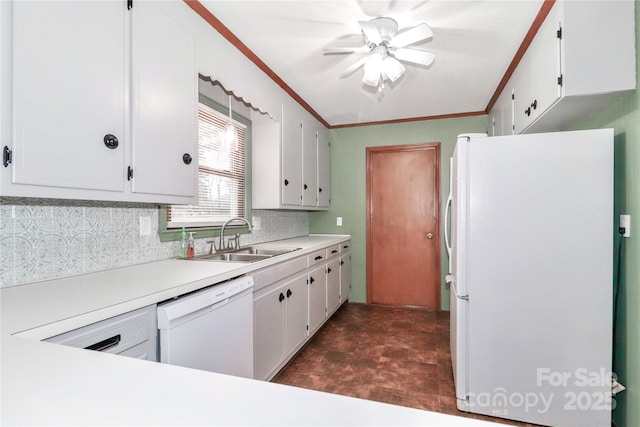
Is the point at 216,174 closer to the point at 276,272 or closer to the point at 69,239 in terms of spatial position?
the point at 276,272

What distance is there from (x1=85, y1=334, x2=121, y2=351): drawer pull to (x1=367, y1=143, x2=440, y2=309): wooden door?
3.41 meters

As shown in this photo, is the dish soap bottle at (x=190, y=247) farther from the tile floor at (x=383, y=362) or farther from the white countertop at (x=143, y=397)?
the white countertop at (x=143, y=397)

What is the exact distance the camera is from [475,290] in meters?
1.93

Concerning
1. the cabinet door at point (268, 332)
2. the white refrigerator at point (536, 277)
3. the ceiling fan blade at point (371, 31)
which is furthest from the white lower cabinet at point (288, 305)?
the ceiling fan blade at point (371, 31)

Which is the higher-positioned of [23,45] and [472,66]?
[472,66]

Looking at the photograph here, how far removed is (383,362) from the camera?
260 cm

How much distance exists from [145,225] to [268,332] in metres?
1.00

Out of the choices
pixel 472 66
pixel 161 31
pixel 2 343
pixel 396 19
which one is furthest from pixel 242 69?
pixel 2 343

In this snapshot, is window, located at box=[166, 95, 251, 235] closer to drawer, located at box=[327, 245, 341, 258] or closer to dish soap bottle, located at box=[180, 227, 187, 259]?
dish soap bottle, located at box=[180, 227, 187, 259]

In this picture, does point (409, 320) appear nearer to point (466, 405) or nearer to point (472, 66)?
point (466, 405)

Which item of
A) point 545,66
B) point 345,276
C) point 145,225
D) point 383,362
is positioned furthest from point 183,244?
point 545,66

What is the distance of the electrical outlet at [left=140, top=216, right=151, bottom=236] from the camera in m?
1.88

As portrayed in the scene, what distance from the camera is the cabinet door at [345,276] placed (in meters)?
3.82

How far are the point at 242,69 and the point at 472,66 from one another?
6.00 feet
